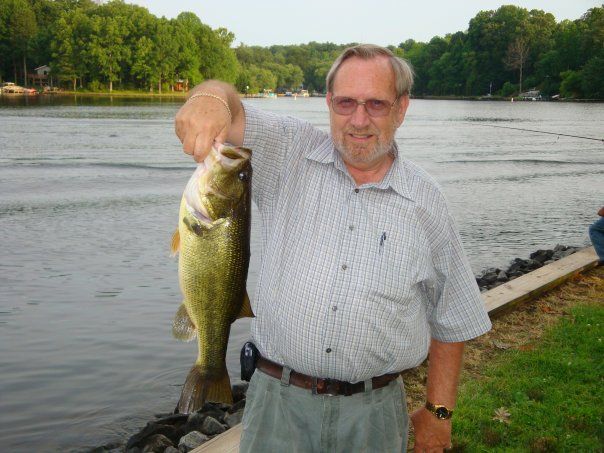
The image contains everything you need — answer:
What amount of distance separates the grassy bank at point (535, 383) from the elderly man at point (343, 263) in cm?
235

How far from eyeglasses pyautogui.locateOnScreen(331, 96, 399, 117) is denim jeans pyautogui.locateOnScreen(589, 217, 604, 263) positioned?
23.7 feet

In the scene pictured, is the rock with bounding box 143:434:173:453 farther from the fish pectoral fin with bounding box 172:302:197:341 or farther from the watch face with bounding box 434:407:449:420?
the watch face with bounding box 434:407:449:420

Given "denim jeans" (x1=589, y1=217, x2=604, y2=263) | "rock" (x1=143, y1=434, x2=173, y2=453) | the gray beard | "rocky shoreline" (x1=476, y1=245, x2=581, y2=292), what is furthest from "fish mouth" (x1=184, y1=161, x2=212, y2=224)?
"rocky shoreline" (x1=476, y1=245, x2=581, y2=292)

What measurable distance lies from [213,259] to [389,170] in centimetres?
94

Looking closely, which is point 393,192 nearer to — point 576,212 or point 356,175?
point 356,175

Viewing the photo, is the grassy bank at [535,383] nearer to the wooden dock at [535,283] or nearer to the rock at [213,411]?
the wooden dock at [535,283]

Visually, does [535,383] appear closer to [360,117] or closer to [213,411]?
[213,411]

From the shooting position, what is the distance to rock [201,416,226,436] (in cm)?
621

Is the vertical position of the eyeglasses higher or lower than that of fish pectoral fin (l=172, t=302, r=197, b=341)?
higher

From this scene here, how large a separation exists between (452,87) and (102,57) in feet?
301

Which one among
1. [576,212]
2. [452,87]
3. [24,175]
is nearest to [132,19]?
[452,87]

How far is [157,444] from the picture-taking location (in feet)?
19.9

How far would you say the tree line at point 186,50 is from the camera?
116m

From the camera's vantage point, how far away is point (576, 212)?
19.8m
